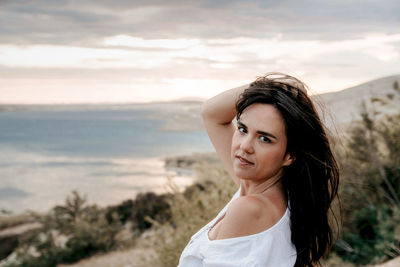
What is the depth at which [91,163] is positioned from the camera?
60.8 ft

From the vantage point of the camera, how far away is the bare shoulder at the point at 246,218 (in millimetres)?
1299

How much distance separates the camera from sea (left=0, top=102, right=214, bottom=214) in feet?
40.3

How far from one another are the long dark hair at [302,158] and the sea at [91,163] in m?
3.41

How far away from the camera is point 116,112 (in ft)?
165

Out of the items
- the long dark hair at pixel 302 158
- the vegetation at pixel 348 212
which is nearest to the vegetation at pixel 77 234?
the vegetation at pixel 348 212

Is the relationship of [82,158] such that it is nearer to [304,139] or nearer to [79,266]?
[79,266]

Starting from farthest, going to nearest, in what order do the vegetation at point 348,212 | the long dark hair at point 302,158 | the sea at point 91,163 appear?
1. the sea at point 91,163
2. the vegetation at point 348,212
3. the long dark hair at point 302,158

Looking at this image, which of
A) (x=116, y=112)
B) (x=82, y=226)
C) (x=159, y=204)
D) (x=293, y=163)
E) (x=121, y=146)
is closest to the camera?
(x=293, y=163)

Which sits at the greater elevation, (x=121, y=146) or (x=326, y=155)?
(x=326, y=155)

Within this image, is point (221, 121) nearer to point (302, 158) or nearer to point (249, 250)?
point (302, 158)

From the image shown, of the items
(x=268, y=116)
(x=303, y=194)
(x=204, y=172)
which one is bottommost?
(x=204, y=172)

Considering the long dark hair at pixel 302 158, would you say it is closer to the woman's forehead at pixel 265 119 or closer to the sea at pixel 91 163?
the woman's forehead at pixel 265 119

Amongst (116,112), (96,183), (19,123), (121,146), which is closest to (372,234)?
(96,183)

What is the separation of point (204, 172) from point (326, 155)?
453 centimetres
